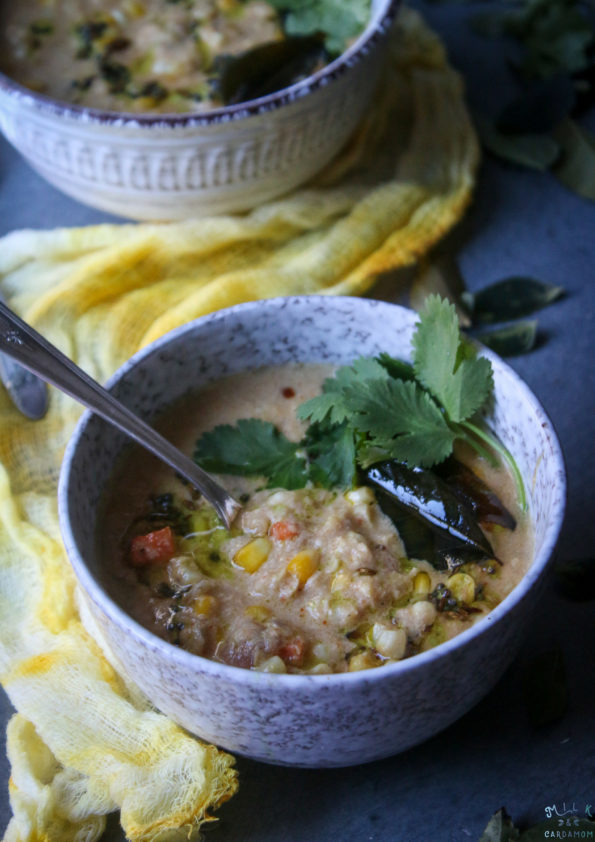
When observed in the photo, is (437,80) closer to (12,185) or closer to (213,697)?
(12,185)

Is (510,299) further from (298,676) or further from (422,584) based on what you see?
(298,676)

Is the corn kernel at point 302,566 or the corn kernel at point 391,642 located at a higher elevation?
the corn kernel at point 302,566

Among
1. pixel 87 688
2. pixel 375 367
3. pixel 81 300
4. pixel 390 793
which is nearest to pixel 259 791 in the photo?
pixel 390 793

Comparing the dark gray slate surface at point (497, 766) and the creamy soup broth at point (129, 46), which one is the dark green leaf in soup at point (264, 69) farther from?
the dark gray slate surface at point (497, 766)

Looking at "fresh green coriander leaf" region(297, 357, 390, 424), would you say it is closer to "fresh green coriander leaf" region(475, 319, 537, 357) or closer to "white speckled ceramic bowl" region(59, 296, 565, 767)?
"white speckled ceramic bowl" region(59, 296, 565, 767)

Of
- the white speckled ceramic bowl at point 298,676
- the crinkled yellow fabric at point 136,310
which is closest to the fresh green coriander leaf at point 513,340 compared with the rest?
the crinkled yellow fabric at point 136,310

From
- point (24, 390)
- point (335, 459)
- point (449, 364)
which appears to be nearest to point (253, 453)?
point (335, 459)
